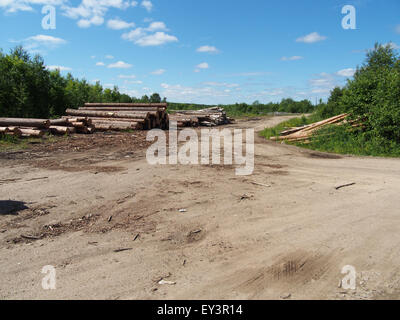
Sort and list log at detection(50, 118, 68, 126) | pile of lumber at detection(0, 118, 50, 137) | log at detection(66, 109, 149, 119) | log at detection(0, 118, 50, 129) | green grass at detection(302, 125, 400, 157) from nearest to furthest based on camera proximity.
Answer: green grass at detection(302, 125, 400, 157) < pile of lumber at detection(0, 118, 50, 137) < log at detection(0, 118, 50, 129) < log at detection(50, 118, 68, 126) < log at detection(66, 109, 149, 119)

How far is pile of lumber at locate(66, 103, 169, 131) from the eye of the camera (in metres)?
17.3

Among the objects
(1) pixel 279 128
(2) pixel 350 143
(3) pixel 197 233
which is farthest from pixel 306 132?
(3) pixel 197 233

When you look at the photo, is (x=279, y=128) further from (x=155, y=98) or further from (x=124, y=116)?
(x=155, y=98)

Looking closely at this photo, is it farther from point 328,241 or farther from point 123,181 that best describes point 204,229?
point 123,181

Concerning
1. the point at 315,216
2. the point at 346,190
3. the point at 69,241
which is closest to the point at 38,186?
the point at 69,241

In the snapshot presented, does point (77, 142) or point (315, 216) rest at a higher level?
point (77, 142)

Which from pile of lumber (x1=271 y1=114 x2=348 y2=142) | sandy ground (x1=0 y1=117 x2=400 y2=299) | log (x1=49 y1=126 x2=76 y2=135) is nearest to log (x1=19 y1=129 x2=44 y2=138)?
log (x1=49 y1=126 x2=76 y2=135)

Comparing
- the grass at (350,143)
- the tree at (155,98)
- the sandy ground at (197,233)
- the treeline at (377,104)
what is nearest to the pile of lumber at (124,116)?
the grass at (350,143)

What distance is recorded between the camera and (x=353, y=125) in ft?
41.9

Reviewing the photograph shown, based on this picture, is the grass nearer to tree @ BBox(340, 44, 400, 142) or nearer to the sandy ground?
tree @ BBox(340, 44, 400, 142)

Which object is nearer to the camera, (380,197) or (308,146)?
(380,197)

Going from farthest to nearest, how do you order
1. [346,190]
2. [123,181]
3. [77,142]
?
1. [77,142]
2. [123,181]
3. [346,190]

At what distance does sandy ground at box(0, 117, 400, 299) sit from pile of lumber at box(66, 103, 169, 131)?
397 inches

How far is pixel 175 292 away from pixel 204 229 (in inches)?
57.8
